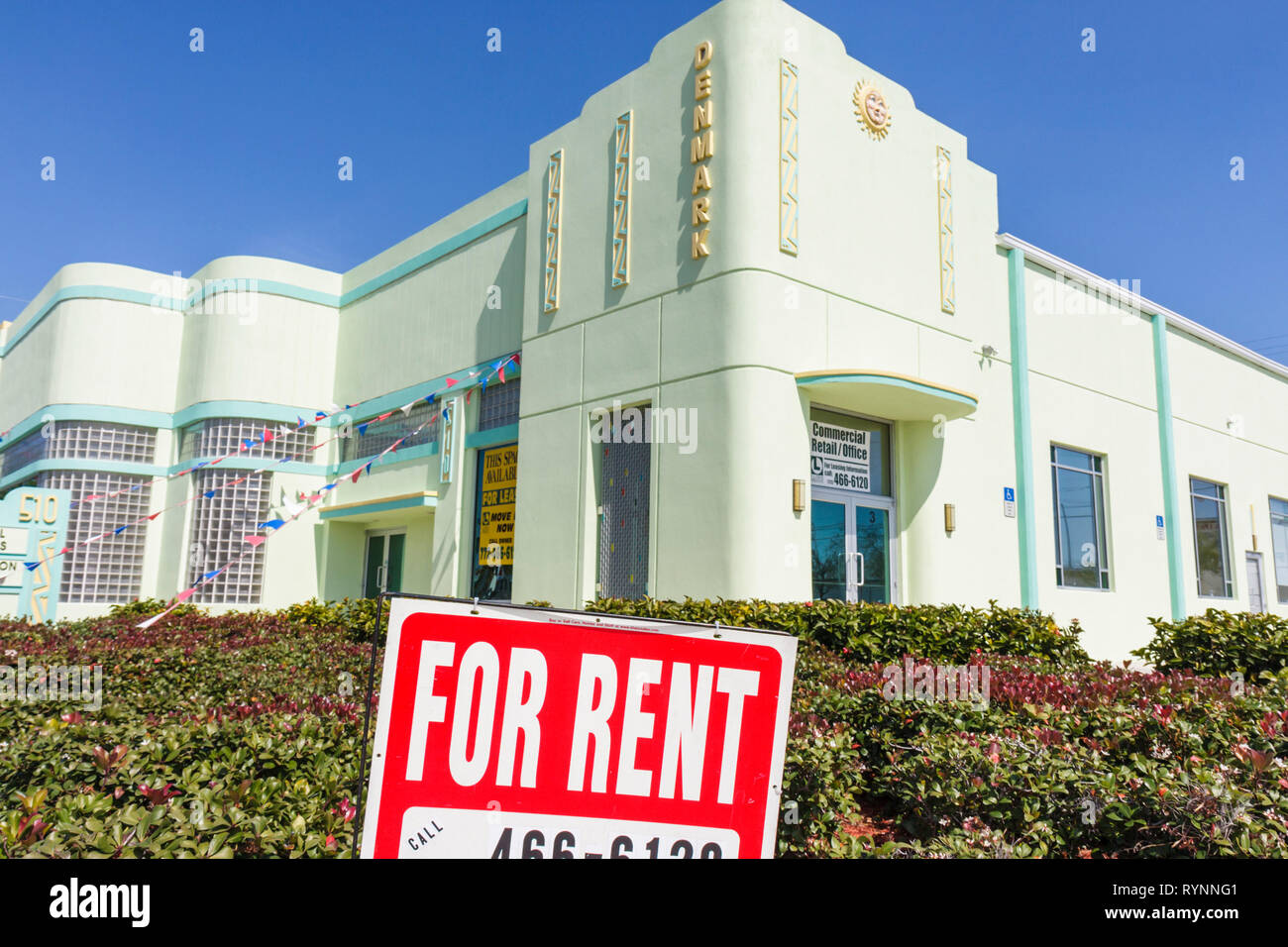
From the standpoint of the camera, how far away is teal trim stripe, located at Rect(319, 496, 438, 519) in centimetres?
1539

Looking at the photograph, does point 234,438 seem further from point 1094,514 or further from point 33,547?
point 1094,514

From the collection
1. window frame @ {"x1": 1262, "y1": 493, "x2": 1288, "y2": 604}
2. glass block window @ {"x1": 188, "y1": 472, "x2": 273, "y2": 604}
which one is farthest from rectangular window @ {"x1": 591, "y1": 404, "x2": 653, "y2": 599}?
window frame @ {"x1": 1262, "y1": 493, "x2": 1288, "y2": 604}

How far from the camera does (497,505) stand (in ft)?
46.9

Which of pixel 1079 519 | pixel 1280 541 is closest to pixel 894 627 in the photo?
pixel 1079 519

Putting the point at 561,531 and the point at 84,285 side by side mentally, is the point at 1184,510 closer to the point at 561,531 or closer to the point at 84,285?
the point at 561,531

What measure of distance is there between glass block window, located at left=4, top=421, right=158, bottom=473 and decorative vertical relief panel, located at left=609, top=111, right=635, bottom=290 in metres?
13.3

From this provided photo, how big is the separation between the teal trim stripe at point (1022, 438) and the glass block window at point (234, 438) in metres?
14.2

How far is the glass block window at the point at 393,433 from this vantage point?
16438mm

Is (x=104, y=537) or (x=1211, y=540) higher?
(x=1211, y=540)

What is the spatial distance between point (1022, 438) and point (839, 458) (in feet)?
14.3

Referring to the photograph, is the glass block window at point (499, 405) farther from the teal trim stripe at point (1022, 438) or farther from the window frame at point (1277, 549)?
the window frame at point (1277, 549)

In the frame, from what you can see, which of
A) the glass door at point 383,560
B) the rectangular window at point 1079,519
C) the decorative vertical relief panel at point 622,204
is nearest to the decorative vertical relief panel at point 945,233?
the rectangular window at point 1079,519

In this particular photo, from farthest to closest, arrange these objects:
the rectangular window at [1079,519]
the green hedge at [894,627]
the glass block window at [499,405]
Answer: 1. the rectangular window at [1079,519]
2. the glass block window at [499,405]
3. the green hedge at [894,627]

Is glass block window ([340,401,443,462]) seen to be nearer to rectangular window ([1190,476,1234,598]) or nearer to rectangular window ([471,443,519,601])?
rectangular window ([471,443,519,601])
